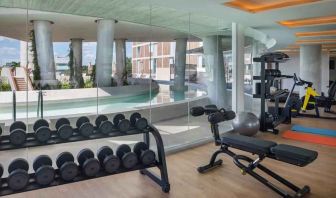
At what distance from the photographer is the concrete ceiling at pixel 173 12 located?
3.75 m

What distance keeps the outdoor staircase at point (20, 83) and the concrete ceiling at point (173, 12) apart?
2.27ft

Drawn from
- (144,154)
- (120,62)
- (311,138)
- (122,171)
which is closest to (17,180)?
(122,171)

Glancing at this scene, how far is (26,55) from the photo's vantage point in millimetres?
3311

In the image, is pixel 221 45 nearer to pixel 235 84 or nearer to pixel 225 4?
pixel 235 84

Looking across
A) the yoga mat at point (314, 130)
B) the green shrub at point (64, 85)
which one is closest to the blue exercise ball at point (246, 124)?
the yoga mat at point (314, 130)

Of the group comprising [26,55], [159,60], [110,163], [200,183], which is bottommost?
[200,183]

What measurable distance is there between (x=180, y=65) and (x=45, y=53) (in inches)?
116

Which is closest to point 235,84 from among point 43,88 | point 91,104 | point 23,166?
point 91,104

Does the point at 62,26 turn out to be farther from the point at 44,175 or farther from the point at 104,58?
the point at 44,175

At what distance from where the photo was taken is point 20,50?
10.7ft

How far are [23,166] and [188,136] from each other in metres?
3.05

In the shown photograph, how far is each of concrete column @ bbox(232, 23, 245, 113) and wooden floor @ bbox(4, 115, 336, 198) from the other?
1.87 m

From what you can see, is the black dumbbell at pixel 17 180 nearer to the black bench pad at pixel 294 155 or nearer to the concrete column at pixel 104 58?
the concrete column at pixel 104 58

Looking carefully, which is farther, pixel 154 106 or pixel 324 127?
pixel 324 127
